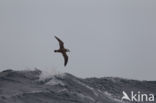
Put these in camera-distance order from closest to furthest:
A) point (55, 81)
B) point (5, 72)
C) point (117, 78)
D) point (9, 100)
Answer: point (9, 100)
point (55, 81)
point (5, 72)
point (117, 78)

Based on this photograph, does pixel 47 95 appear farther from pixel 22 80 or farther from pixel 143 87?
pixel 143 87

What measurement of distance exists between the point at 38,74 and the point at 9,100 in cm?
1132

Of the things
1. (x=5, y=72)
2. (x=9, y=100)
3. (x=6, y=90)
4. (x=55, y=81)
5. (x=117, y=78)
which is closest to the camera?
(x=9, y=100)

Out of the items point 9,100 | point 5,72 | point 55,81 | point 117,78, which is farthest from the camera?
point 117,78

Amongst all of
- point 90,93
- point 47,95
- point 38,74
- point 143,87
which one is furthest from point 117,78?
point 47,95

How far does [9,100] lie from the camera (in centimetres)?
3841

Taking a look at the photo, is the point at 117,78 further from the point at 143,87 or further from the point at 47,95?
the point at 47,95

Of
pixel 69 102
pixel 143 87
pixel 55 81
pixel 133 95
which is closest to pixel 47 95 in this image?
pixel 69 102

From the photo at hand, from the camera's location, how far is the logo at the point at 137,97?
143 ft

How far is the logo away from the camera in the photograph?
1711 inches

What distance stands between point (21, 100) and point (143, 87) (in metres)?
15.9

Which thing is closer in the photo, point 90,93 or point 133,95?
point 90,93

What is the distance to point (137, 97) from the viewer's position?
45812mm

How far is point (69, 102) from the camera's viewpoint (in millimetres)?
39094
